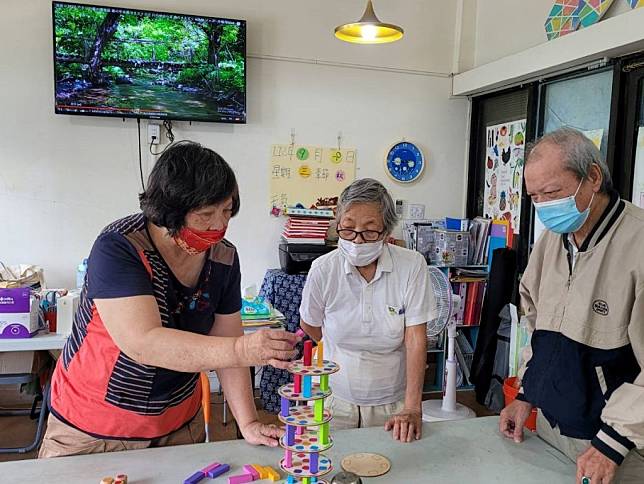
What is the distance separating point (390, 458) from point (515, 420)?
1.37 ft

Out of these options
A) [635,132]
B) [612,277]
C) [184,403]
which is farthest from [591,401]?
[635,132]

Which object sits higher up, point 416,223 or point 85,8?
point 85,8

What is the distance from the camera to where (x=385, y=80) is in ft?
14.8

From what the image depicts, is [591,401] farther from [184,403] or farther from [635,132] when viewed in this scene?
[635,132]

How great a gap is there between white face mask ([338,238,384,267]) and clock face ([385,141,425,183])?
2.62 metres

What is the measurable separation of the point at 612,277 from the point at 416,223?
3.10 m

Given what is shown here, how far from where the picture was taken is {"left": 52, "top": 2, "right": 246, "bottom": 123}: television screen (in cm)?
373

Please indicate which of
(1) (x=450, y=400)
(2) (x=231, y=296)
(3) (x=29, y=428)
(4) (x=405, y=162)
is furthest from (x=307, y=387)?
(4) (x=405, y=162)

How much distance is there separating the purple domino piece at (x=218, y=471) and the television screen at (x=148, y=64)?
118 inches

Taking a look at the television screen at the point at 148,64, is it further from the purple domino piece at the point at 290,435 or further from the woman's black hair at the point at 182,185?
the purple domino piece at the point at 290,435

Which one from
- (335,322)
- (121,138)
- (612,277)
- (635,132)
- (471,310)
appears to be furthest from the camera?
(471,310)

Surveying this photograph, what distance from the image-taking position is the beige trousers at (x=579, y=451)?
1449mm

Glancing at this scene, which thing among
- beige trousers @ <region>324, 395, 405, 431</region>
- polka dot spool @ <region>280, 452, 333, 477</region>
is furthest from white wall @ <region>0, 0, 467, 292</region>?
polka dot spool @ <region>280, 452, 333, 477</region>

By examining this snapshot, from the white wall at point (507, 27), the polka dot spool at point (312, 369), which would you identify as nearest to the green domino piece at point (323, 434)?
the polka dot spool at point (312, 369)
